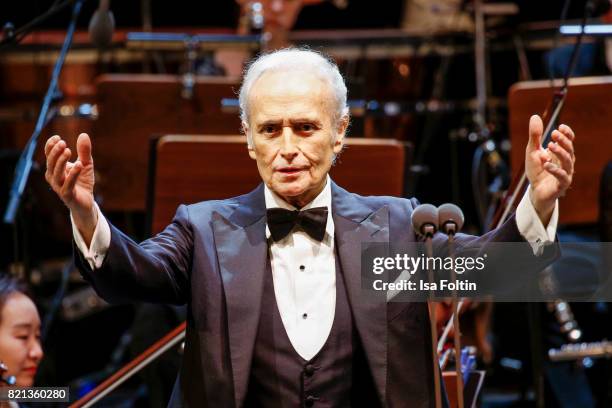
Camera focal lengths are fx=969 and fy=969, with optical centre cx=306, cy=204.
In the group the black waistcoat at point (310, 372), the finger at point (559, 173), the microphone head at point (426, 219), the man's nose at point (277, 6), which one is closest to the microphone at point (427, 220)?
the microphone head at point (426, 219)

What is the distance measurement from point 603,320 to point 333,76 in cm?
320

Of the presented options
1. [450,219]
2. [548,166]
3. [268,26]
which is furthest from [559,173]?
[268,26]

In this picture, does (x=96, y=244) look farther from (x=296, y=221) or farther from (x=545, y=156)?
(x=545, y=156)

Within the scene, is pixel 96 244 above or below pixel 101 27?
below

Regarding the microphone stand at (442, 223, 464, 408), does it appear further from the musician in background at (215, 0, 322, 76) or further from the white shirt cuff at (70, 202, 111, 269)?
the musician in background at (215, 0, 322, 76)

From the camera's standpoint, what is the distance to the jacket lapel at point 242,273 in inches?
97.4

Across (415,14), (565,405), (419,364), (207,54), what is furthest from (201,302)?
(415,14)

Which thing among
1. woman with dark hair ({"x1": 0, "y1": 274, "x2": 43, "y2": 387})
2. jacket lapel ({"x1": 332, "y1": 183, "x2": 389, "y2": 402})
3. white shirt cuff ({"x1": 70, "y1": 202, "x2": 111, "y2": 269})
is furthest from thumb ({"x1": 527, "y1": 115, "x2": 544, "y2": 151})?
woman with dark hair ({"x1": 0, "y1": 274, "x2": 43, "y2": 387})

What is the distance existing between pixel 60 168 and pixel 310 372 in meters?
0.83

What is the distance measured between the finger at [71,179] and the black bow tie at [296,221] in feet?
1.93

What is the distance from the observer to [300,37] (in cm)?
589

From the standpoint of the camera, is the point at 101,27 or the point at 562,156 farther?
the point at 101,27

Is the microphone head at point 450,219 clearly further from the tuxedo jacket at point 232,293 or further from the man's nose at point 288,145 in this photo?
the man's nose at point 288,145

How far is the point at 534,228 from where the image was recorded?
2.37m
